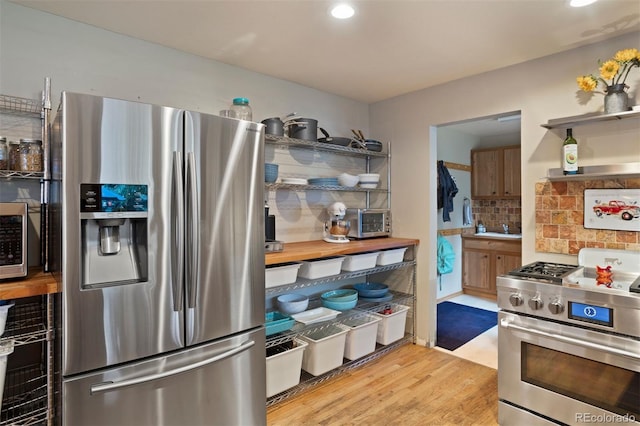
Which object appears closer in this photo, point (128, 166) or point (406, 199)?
point (128, 166)

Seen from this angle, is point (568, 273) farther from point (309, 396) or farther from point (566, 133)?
point (309, 396)

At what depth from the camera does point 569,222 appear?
2.49m

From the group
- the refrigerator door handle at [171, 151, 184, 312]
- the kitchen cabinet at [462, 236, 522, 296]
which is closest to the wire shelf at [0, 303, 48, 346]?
the refrigerator door handle at [171, 151, 184, 312]

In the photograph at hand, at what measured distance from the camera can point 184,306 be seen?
5.75ft

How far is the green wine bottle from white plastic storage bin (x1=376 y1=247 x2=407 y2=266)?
4.68 feet

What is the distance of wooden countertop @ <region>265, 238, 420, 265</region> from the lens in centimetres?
236

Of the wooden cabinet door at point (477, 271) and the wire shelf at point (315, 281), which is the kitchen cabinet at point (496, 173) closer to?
the wooden cabinet door at point (477, 271)

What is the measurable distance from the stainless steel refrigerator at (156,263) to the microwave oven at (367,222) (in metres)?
1.36

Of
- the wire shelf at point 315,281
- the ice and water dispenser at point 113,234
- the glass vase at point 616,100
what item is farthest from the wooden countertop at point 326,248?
the glass vase at point 616,100

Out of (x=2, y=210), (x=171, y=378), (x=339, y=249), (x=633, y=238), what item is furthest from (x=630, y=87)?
(x=2, y=210)

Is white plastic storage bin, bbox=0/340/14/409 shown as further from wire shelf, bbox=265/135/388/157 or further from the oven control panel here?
the oven control panel

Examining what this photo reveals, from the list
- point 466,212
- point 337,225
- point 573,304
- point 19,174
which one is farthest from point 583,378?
point 466,212

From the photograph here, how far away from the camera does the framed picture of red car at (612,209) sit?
226 centimetres

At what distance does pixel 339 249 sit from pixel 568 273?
1.48 meters
